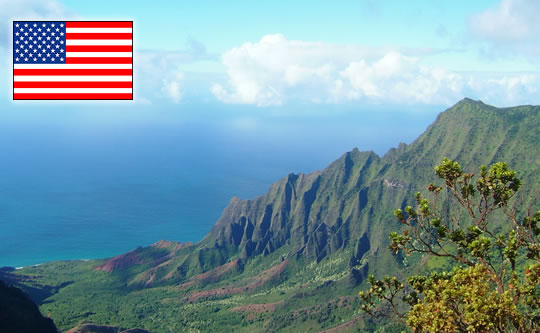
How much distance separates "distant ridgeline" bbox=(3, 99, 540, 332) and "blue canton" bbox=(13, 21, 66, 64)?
71.4 meters

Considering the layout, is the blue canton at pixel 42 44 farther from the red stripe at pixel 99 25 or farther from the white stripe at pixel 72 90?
the white stripe at pixel 72 90

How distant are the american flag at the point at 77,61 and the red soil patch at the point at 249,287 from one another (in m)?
90.6

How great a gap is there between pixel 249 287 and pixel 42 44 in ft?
318

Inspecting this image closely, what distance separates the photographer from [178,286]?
13012 cm

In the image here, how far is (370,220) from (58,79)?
109337 mm

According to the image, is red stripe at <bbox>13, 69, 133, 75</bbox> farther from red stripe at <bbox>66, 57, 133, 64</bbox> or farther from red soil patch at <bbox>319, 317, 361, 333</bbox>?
red soil patch at <bbox>319, 317, 361, 333</bbox>

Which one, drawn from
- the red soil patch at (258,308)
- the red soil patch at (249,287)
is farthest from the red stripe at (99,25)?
the red soil patch at (249,287)

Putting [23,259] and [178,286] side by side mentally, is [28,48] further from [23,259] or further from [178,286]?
[23,259]

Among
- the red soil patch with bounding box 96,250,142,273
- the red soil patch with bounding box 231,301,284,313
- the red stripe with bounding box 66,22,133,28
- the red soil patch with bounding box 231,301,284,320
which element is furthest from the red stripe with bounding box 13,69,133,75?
the red soil patch with bounding box 96,250,142,273

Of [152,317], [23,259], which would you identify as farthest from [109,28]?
[23,259]

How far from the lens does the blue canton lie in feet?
127

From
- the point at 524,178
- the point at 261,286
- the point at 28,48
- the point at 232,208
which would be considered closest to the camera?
the point at 28,48

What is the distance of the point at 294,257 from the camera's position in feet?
435

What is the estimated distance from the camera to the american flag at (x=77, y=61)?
3906cm
